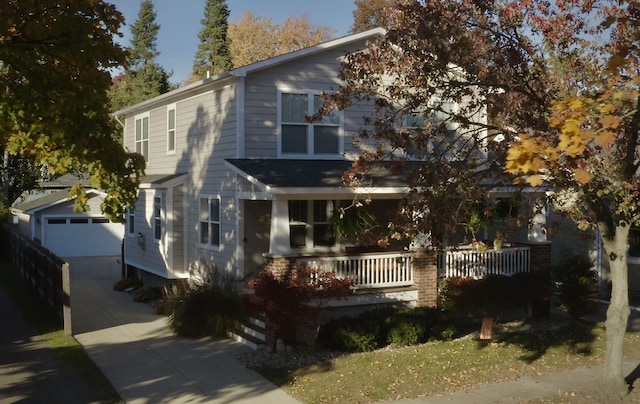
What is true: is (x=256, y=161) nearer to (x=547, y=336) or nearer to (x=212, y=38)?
(x=547, y=336)

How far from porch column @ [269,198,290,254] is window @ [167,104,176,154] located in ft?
23.5

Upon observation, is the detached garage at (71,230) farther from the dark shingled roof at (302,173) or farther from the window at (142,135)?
the dark shingled roof at (302,173)

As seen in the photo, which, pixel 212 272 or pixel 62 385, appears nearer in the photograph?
pixel 62 385

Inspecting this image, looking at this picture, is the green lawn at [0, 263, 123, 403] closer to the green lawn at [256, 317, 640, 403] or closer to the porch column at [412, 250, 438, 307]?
the green lawn at [256, 317, 640, 403]

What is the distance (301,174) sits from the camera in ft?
51.1

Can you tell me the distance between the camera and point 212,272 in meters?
17.4

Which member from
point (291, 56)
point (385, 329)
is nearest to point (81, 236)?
point (291, 56)

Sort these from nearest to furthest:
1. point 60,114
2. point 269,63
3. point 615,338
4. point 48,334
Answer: point 615,338
point 60,114
point 48,334
point 269,63

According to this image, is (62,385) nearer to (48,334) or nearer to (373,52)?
(48,334)

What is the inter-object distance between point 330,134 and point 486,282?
17.6 ft

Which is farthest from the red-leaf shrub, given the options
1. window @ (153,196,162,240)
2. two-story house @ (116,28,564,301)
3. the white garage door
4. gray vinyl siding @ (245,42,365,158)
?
the white garage door

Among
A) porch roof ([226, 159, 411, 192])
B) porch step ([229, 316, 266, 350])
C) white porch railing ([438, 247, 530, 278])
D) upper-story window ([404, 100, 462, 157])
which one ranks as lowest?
porch step ([229, 316, 266, 350])

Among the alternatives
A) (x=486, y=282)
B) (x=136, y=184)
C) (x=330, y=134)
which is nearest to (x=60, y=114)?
(x=136, y=184)

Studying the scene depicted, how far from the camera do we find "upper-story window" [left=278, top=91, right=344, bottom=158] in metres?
17.4
